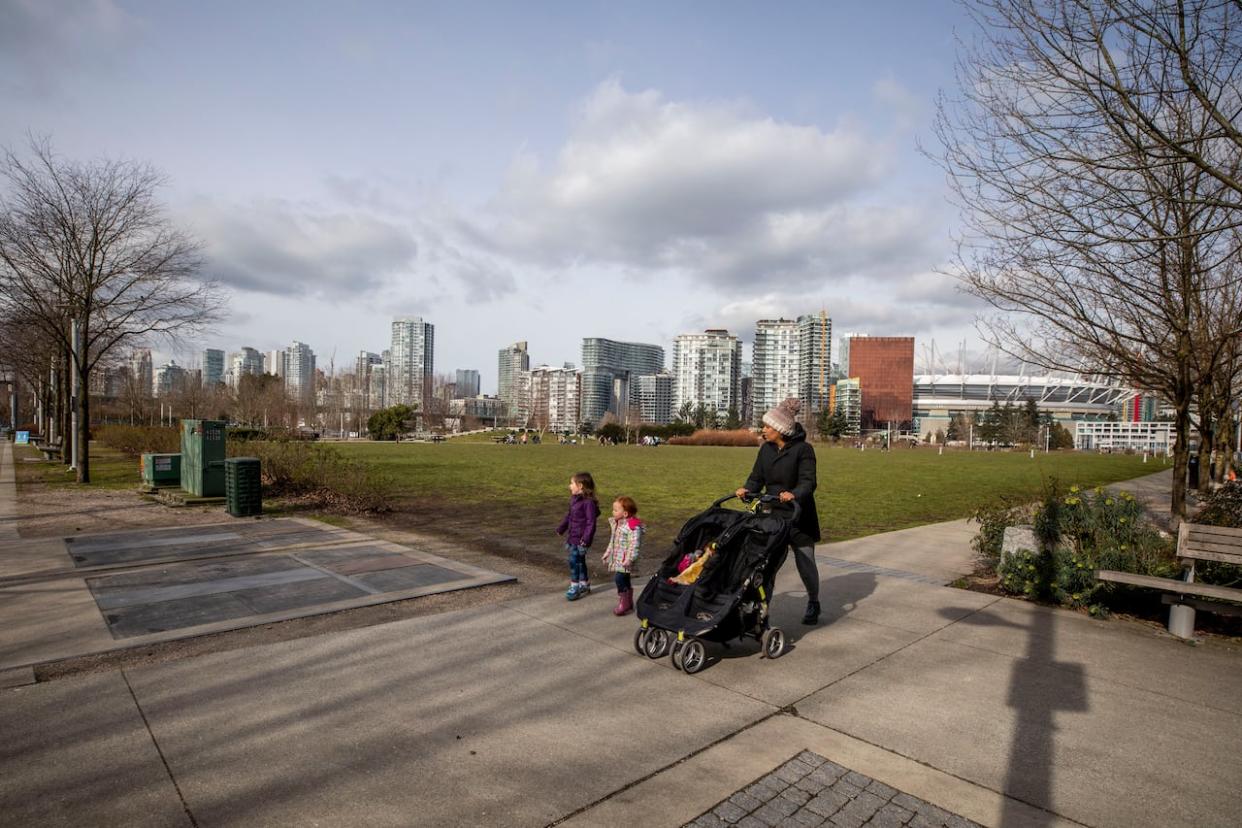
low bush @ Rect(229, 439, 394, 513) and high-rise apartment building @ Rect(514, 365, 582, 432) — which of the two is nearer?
low bush @ Rect(229, 439, 394, 513)

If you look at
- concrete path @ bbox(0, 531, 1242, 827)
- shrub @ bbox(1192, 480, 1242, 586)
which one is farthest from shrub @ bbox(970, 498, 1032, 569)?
concrete path @ bbox(0, 531, 1242, 827)

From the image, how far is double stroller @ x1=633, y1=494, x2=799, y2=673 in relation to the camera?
472 cm

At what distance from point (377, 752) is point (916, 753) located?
2858 mm

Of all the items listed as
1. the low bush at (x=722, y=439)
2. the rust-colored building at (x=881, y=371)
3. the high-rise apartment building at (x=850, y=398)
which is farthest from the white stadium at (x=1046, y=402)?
the low bush at (x=722, y=439)

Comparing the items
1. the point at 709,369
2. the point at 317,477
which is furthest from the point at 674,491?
the point at 709,369

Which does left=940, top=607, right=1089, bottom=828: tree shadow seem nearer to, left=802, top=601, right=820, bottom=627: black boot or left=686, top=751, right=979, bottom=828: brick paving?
left=686, top=751, right=979, bottom=828: brick paving

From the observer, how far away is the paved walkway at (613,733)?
3031 mm

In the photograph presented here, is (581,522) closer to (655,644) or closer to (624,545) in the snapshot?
(624,545)

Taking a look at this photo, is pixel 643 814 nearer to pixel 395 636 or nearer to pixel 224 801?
pixel 224 801

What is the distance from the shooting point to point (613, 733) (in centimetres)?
374

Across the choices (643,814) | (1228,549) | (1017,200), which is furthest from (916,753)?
(1017,200)

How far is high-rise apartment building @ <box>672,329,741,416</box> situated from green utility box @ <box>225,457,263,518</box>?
17930cm

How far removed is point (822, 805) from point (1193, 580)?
5.07 metres

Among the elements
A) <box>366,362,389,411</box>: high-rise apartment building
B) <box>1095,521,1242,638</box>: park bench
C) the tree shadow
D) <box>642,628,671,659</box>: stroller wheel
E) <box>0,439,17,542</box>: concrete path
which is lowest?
<box>0,439,17,542</box>: concrete path
